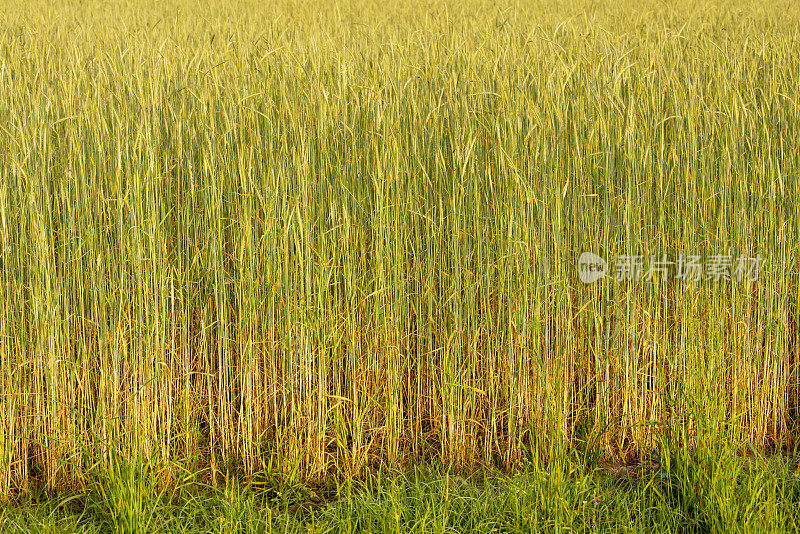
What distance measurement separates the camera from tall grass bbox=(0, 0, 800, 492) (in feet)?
7.38

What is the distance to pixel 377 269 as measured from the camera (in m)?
2.30

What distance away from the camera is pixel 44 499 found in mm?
2246

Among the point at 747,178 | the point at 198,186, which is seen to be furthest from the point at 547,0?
the point at 198,186

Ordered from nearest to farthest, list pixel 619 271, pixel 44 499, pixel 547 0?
1. pixel 44 499
2. pixel 619 271
3. pixel 547 0

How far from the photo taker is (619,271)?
2.41 meters

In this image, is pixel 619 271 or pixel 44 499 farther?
pixel 619 271

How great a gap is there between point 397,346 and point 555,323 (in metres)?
0.48

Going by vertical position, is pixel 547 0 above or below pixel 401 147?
above

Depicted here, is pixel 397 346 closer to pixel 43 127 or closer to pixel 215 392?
pixel 215 392

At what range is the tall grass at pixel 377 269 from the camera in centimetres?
225

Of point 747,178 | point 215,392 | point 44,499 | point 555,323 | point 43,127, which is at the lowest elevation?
point 44,499

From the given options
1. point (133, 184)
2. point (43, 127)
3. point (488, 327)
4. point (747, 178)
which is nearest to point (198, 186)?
point (133, 184)

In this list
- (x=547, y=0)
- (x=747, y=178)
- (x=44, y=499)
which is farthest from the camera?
(x=547, y=0)

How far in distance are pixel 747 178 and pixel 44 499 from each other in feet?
7.42
